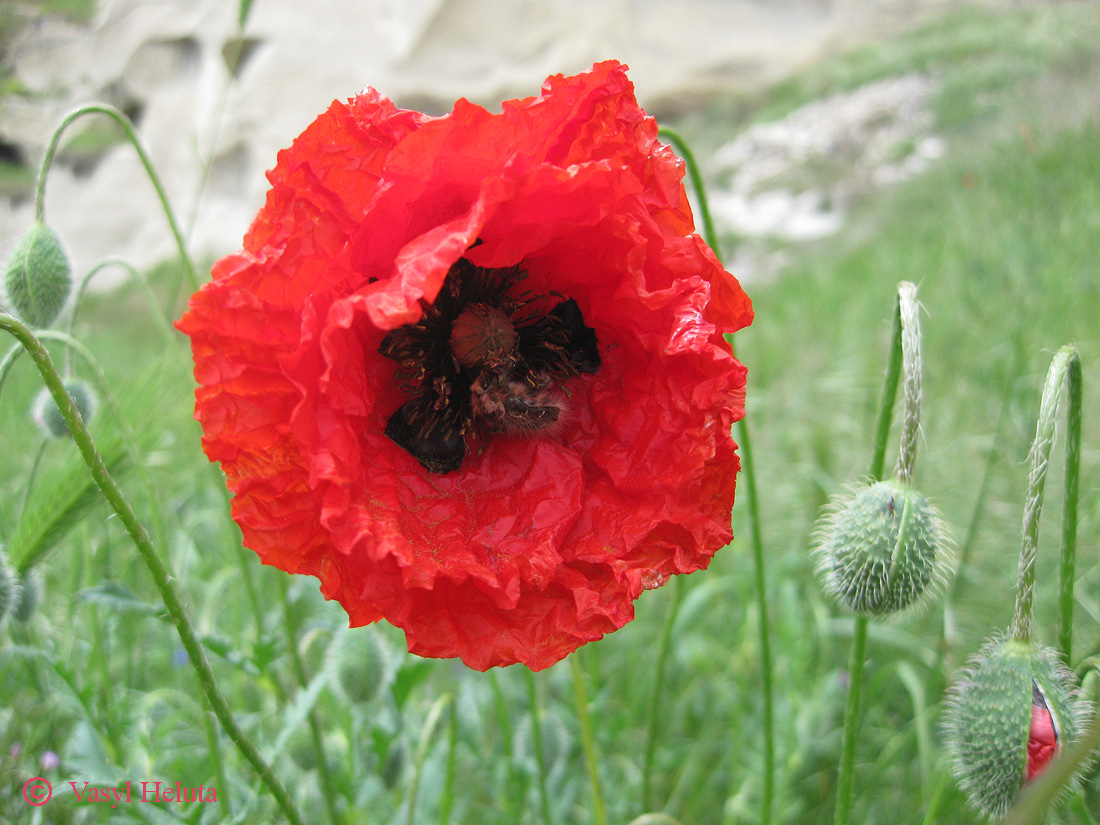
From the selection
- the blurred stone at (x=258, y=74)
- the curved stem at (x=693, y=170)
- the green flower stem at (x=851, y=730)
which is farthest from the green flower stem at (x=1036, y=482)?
the blurred stone at (x=258, y=74)

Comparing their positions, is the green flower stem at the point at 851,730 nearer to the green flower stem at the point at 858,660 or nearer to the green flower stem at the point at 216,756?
the green flower stem at the point at 858,660

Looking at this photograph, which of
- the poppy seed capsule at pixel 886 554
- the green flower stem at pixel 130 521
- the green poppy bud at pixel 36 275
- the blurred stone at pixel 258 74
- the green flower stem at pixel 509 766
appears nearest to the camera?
the green flower stem at pixel 130 521

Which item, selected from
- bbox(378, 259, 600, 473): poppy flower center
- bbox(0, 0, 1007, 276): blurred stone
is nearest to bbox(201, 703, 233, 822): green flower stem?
bbox(378, 259, 600, 473): poppy flower center

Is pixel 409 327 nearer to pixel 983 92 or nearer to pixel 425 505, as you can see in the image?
pixel 425 505

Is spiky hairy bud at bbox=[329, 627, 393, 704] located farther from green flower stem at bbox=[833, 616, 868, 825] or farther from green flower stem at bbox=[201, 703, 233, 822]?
green flower stem at bbox=[833, 616, 868, 825]

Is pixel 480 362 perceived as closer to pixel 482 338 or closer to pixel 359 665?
pixel 482 338

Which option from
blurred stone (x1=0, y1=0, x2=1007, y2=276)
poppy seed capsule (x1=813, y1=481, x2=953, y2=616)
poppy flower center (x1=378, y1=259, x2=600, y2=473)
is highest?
blurred stone (x1=0, y1=0, x2=1007, y2=276)

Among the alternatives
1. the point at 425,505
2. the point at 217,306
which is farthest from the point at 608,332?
the point at 217,306
